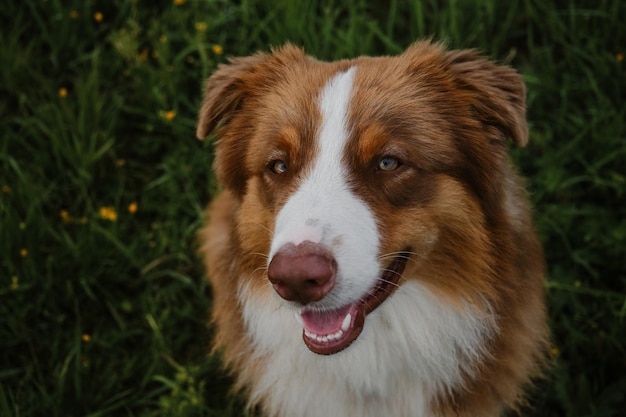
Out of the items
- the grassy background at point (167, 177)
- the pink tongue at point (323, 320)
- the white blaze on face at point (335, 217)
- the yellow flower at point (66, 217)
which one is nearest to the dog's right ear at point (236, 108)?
the white blaze on face at point (335, 217)

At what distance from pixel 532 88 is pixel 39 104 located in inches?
121

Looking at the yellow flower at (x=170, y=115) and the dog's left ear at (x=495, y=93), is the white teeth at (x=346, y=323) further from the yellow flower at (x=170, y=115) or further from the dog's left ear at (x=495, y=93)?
the yellow flower at (x=170, y=115)

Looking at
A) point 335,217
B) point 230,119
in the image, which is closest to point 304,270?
point 335,217

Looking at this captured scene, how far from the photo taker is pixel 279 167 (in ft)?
9.55

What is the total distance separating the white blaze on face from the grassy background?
1.57 m

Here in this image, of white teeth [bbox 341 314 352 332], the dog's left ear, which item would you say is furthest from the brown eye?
the dog's left ear

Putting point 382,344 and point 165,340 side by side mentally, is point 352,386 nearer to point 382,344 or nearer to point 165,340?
point 382,344

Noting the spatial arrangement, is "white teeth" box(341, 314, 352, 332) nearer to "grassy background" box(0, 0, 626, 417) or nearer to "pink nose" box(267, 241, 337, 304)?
"pink nose" box(267, 241, 337, 304)

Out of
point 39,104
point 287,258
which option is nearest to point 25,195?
point 39,104

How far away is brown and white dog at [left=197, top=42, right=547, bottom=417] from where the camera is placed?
2674mm

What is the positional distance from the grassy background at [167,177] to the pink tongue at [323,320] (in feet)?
4.09

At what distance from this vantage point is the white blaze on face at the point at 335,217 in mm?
2523

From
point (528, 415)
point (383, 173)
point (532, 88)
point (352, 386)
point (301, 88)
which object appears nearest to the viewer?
point (383, 173)

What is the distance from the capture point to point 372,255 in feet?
8.55
